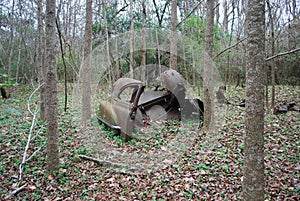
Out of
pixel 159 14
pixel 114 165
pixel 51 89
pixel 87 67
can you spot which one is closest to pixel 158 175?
pixel 114 165

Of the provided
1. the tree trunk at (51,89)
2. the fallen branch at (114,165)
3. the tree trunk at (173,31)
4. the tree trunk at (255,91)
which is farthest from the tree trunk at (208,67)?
the tree trunk at (51,89)

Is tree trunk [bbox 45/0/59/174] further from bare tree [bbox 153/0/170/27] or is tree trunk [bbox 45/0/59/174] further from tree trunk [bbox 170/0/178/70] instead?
bare tree [bbox 153/0/170/27]

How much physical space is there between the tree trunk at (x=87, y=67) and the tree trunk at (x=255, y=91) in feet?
16.3

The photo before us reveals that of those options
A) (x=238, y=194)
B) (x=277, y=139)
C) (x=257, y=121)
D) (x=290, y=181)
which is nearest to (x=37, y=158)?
(x=238, y=194)

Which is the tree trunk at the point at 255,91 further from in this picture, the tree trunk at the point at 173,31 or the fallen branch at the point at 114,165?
the tree trunk at the point at 173,31

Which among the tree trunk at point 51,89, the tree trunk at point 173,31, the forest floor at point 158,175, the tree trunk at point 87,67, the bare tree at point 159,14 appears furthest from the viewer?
the bare tree at point 159,14

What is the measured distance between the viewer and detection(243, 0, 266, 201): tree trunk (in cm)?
256

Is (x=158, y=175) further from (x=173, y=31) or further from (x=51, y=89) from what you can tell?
(x=173, y=31)

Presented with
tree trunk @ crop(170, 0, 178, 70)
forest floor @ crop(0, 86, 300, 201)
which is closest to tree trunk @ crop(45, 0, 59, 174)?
forest floor @ crop(0, 86, 300, 201)

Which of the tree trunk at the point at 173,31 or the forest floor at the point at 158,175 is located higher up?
the tree trunk at the point at 173,31

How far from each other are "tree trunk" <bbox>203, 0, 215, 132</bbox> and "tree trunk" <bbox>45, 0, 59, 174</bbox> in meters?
3.31

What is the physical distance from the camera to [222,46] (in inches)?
515

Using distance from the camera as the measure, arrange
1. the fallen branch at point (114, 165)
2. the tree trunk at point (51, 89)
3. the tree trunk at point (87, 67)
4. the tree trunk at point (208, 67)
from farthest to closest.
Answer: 1. the tree trunk at point (87, 67)
2. the tree trunk at point (208, 67)
3. the fallen branch at point (114, 165)
4. the tree trunk at point (51, 89)

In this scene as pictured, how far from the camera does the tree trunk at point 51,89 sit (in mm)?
4246
